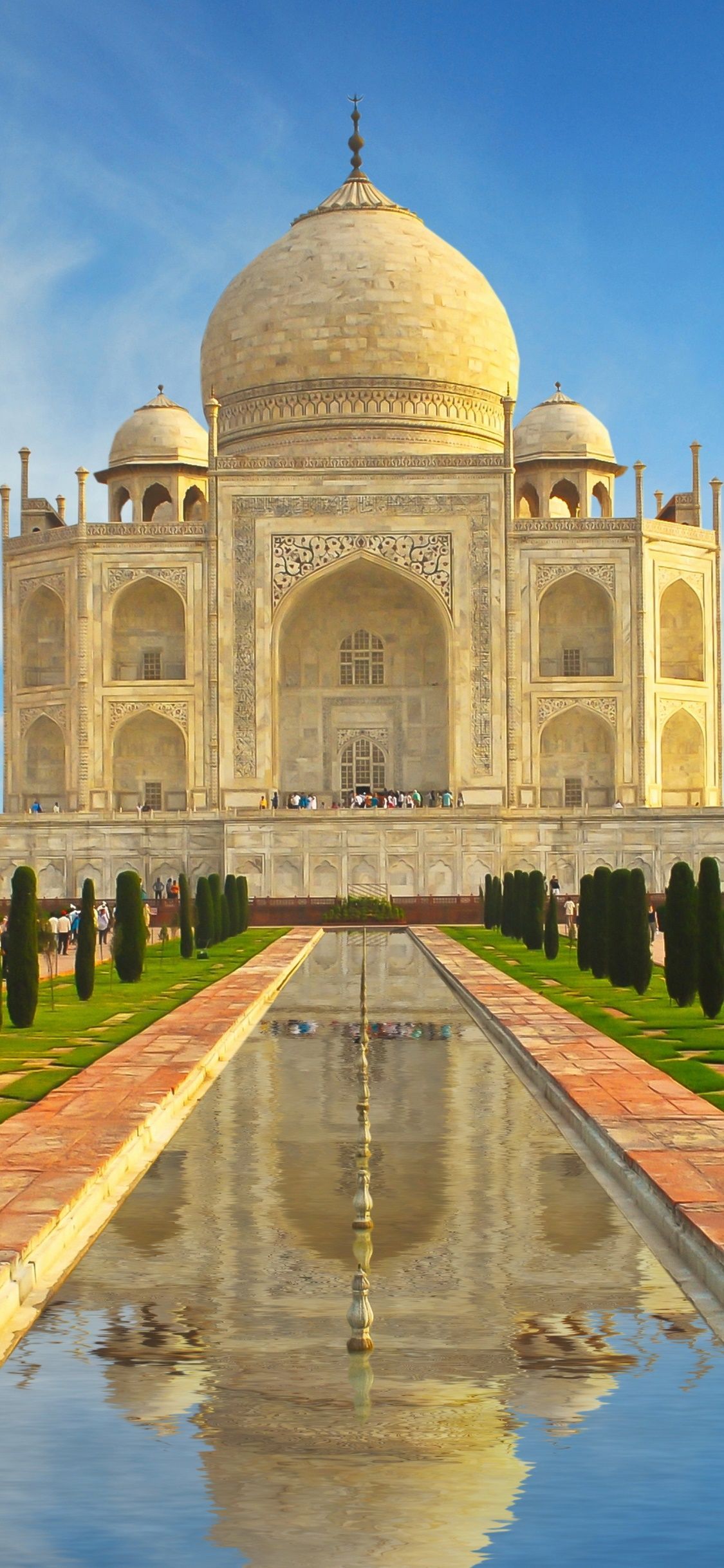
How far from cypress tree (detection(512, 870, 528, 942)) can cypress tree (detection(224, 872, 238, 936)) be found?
353 cm

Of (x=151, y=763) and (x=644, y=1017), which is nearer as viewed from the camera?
(x=644, y=1017)

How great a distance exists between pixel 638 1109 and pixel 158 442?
30254 millimetres

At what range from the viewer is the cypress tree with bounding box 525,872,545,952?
19906 mm

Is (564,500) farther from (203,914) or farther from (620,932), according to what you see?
(620,932)

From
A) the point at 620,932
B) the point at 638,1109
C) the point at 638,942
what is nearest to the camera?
the point at 638,1109

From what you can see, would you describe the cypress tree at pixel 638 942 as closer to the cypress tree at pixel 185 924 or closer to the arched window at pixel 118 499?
the cypress tree at pixel 185 924

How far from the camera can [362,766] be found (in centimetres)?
3384

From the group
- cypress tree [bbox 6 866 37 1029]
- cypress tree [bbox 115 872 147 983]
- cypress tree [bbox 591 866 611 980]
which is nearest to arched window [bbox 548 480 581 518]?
cypress tree [bbox 591 866 611 980]

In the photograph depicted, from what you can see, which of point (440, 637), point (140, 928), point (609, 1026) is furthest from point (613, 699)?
point (609, 1026)

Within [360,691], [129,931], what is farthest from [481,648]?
[129,931]

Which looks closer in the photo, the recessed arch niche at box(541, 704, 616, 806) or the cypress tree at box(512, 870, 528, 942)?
the cypress tree at box(512, 870, 528, 942)

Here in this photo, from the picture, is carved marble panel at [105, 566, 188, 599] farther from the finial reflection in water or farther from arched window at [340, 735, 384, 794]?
the finial reflection in water

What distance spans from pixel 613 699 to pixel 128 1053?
78.0 ft

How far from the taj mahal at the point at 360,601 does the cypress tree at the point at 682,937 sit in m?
17.0
